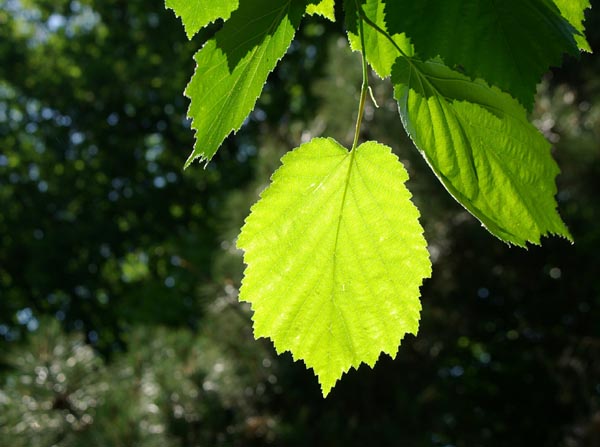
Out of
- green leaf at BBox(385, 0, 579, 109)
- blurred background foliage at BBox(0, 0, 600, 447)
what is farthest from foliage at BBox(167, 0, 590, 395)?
blurred background foliage at BBox(0, 0, 600, 447)

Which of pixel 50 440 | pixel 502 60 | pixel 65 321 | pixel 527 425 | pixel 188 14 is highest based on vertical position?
pixel 65 321

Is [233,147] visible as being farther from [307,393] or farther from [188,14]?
[188,14]

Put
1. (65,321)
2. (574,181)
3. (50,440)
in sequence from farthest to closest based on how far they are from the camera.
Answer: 1. (65,321)
2. (574,181)
3. (50,440)

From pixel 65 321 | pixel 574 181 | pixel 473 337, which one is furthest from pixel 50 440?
pixel 65 321

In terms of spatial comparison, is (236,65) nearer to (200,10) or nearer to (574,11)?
(200,10)

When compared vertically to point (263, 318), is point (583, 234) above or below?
above

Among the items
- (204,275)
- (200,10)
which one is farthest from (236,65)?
(204,275)

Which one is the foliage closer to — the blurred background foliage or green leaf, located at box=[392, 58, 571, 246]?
green leaf, located at box=[392, 58, 571, 246]

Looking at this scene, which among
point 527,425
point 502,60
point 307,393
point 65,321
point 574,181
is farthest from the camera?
point 65,321

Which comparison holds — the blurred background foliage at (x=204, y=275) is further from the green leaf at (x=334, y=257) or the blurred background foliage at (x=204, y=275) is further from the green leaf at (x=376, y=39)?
the green leaf at (x=376, y=39)
